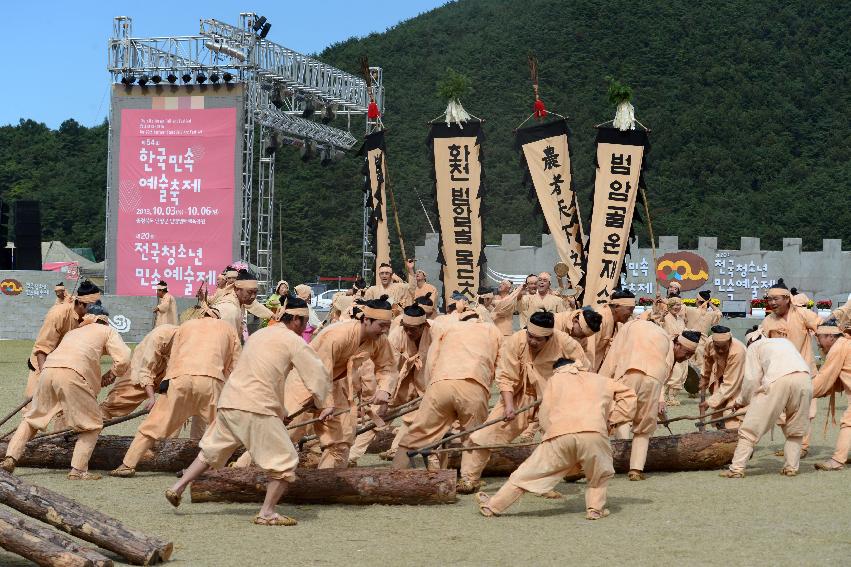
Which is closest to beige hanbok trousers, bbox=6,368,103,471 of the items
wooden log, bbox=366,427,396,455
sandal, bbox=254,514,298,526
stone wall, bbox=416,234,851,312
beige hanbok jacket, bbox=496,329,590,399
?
sandal, bbox=254,514,298,526

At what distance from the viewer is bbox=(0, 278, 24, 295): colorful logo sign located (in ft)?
Answer: 95.4

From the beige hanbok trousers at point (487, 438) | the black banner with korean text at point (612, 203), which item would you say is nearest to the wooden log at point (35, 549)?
the beige hanbok trousers at point (487, 438)

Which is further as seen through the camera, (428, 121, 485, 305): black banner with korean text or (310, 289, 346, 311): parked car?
(310, 289, 346, 311): parked car

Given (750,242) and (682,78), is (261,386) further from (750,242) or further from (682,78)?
(682,78)

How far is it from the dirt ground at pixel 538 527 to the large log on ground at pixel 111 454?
0.13 meters

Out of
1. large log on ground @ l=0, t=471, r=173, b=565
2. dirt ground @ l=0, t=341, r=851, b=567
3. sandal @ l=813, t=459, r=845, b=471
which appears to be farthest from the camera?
sandal @ l=813, t=459, r=845, b=471

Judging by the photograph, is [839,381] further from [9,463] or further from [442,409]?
[9,463]

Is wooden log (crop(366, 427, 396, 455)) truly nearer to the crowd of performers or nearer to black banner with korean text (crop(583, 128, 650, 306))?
the crowd of performers

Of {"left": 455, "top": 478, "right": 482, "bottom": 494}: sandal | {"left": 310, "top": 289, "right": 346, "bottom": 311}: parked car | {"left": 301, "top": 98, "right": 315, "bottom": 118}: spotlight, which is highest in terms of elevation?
{"left": 301, "top": 98, "right": 315, "bottom": 118}: spotlight

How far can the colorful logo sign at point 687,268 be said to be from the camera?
33.3m

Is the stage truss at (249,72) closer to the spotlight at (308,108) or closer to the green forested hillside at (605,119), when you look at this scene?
the spotlight at (308,108)

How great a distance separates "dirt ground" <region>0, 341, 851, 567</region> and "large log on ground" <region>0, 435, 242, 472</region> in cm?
13

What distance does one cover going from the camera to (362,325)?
852cm

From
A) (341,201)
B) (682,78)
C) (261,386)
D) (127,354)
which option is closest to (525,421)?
(261,386)
